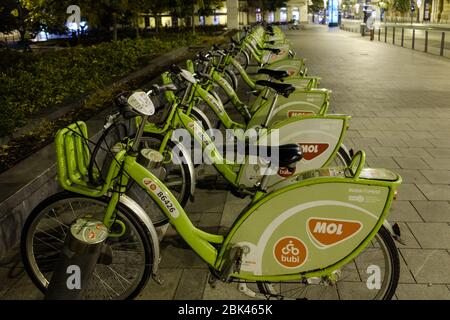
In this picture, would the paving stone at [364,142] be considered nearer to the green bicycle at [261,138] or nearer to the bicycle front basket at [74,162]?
the green bicycle at [261,138]

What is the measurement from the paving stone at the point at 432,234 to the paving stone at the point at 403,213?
105mm

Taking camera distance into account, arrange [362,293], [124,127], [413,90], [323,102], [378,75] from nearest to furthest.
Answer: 1. [362,293]
2. [124,127]
3. [323,102]
4. [413,90]
5. [378,75]

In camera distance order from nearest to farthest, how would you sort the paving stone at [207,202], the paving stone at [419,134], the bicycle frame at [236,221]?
the bicycle frame at [236,221], the paving stone at [207,202], the paving stone at [419,134]

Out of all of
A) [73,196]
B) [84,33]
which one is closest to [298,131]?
[73,196]

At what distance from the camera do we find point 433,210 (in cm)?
419

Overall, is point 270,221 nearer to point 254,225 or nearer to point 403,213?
point 254,225

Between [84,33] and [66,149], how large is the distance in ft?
84.7

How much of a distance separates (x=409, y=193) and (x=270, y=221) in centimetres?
247

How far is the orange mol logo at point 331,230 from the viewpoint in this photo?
258 cm

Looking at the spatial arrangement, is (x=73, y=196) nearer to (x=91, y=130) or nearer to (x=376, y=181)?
(x=376, y=181)

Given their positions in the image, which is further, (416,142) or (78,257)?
(416,142)

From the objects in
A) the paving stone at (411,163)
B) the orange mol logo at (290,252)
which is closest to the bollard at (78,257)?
the orange mol logo at (290,252)

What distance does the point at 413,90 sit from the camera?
33.1ft

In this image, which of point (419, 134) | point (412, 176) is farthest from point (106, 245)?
point (419, 134)
